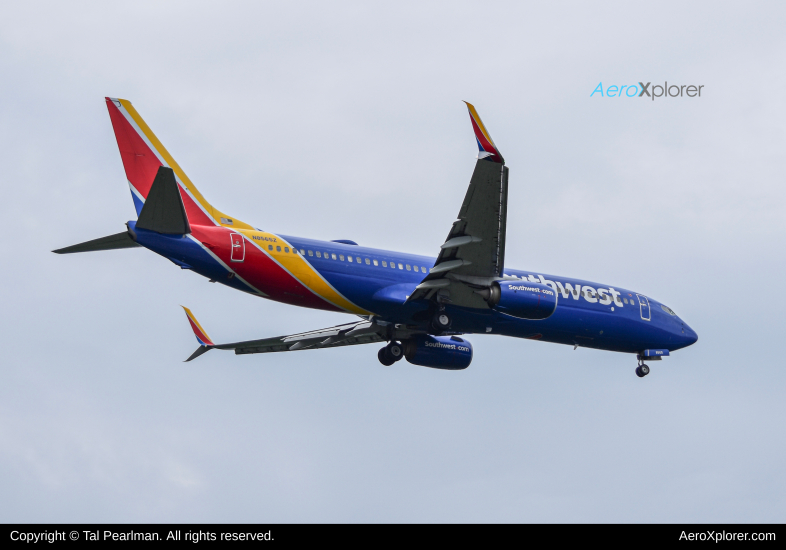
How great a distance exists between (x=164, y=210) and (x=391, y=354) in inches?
442

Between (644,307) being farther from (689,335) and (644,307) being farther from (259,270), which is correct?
(259,270)

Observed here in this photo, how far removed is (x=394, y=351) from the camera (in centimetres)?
3312

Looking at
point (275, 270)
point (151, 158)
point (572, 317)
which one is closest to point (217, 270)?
point (275, 270)

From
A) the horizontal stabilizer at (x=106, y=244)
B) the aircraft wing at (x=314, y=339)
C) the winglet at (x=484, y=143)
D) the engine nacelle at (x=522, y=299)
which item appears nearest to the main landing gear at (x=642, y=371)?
the engine nacelle at (x=522, y=299)

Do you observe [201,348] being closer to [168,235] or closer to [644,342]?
[168,235]

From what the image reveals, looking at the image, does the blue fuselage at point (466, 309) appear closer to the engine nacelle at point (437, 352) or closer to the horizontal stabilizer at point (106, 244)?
the horizontal stabilizer at point (106, 244)

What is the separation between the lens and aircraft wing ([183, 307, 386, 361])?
109 feet

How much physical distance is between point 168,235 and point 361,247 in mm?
6896

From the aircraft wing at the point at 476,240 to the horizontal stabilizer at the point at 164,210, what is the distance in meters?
7.62

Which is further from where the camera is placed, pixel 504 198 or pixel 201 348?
pixel 201 348

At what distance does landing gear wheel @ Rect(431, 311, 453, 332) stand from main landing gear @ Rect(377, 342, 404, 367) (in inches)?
133

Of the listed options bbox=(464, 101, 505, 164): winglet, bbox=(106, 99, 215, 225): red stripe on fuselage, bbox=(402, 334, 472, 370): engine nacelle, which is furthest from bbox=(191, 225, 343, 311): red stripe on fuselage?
bbox=(464, 101, 505, 164): winglet

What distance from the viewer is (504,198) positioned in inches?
1000

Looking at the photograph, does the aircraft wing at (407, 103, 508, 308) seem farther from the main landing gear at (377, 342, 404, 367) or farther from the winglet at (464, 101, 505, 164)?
the main landing gear at (377, 342, 404, 367)
